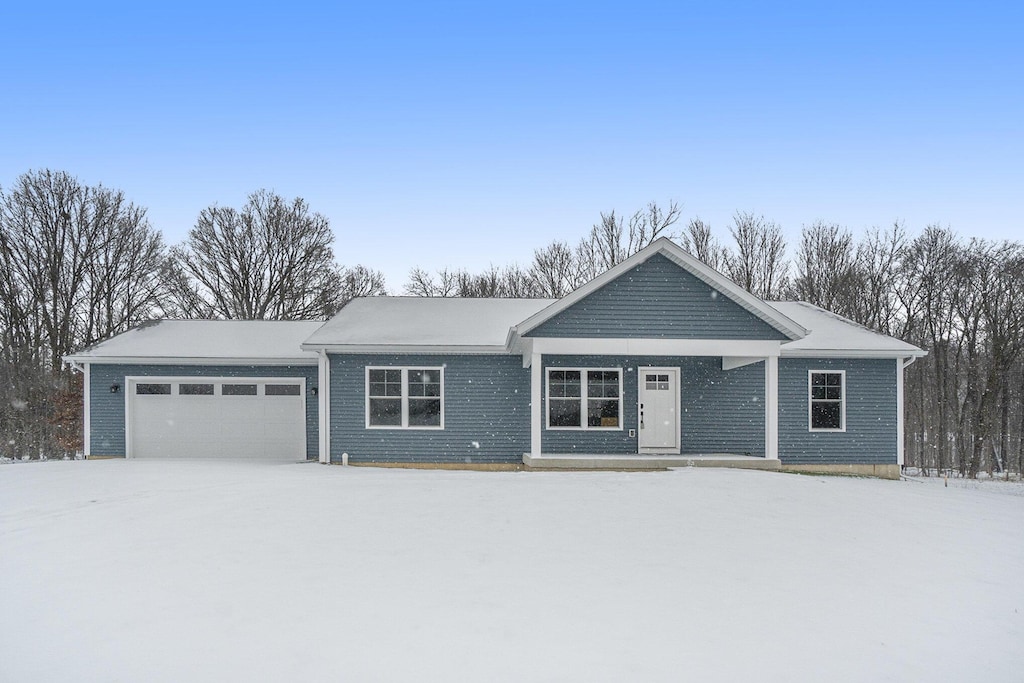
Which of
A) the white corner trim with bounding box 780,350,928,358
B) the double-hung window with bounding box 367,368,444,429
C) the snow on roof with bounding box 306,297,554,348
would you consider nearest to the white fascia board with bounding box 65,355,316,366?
the snow on roof with bounding box 306,297,554,348

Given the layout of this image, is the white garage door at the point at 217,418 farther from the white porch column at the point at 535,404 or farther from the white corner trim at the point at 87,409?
the white porch column at the point at 535,404

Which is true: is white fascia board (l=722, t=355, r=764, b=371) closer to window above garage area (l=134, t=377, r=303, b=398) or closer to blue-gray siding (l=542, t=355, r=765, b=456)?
blue-gray siding (l=542, t=355, r=765, b=456)

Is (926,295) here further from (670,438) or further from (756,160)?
(670,438)

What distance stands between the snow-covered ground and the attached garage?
6.66 m

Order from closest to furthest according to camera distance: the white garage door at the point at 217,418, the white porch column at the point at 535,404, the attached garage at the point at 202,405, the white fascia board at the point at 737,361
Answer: the white porch column at the point at 535,404 < the white fascia board at the point at 737,361 < the attached garage at the point at 202,405 < the white garage door at the point at 217,418

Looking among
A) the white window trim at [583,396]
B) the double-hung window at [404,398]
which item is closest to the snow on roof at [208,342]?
the double-hung window at [404,398]

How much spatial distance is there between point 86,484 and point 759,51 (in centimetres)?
1941

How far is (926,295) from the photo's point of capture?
30.1 meters

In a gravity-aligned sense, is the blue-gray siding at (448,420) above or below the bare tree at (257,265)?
below

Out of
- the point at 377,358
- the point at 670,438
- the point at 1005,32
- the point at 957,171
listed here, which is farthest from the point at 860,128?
the point at 377,358

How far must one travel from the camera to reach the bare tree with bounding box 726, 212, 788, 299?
1344 inches

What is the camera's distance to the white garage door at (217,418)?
16750 millimetres

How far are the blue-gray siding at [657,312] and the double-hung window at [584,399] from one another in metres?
1.83

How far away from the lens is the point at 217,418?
16.8 metres
